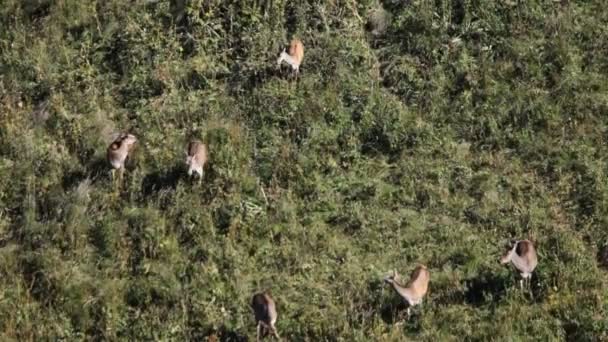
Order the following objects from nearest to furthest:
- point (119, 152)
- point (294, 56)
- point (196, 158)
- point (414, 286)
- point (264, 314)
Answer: point (264, 314), point (414, 286), point (196, 158), point (119, 152), point (294, 56)

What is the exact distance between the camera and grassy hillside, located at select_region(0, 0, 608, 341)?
9.88 metres

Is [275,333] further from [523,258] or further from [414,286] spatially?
[523,258]

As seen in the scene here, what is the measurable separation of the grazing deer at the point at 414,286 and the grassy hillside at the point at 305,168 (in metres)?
0.16

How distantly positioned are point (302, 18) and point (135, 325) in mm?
5257

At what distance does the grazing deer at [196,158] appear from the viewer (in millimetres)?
11234

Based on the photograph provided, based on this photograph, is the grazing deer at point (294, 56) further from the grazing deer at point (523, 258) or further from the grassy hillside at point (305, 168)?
the grazing deer at point (523, 258)

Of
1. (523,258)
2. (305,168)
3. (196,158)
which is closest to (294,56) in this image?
(305,168)

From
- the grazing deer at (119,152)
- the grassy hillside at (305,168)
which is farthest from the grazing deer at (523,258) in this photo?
the grazing deer at (119,152)

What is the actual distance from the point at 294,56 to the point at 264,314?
423 centimetres

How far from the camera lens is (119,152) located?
37.4 ft

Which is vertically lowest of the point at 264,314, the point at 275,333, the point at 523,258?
the point at 275,333

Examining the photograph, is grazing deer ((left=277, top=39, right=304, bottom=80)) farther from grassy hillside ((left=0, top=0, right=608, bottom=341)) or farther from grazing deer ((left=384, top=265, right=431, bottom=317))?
grazing deer ((left=384, top=265, right=431, bottom=317))

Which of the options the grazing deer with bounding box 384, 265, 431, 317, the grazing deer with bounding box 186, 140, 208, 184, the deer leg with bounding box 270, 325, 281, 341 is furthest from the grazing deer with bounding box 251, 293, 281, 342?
the grazing deer with bounding box 186, 140, 208, 184

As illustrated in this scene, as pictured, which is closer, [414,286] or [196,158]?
[414,286]
